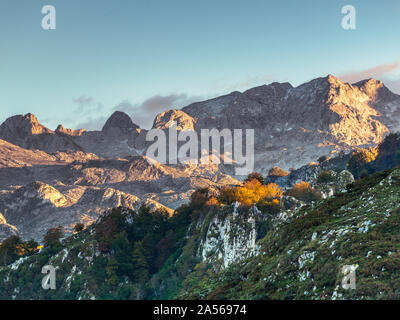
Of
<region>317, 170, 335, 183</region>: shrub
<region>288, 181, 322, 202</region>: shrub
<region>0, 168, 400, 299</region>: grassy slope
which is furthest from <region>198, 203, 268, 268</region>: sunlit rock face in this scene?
<region>0, 168, 400, 299</region>: grassy slope

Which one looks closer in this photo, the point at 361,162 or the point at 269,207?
the point at 269,207

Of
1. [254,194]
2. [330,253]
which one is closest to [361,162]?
[254,194]

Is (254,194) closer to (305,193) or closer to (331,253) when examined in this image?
(305,193)

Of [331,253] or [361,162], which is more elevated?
[361,162]

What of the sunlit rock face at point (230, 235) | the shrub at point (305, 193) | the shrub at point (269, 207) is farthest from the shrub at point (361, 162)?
the sunlit rock face at point (230, 235)

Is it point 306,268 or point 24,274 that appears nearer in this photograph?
point 306,268

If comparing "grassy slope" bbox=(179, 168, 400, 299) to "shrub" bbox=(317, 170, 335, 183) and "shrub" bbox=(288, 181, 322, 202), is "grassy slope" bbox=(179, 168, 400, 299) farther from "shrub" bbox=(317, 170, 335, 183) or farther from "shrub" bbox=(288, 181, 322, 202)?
"shrub" bbox=(317, 170, 335, 183)

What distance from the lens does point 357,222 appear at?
1114 inches

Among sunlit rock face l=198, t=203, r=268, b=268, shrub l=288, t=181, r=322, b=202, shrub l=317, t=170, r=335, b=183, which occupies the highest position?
shrub l=317, t=170, r=335, b=183

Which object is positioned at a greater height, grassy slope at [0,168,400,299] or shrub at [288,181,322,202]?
grassy slope at [0,168,400,299]
